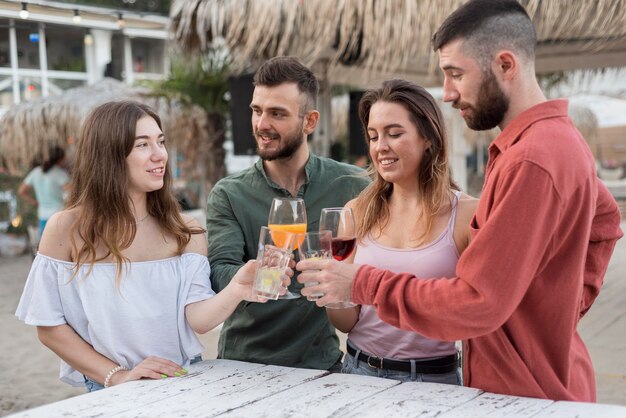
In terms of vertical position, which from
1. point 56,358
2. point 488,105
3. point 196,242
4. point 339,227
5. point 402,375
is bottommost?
point 56,358

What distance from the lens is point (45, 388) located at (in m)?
4.96

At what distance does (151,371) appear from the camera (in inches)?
84.4

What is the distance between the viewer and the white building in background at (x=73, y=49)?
37.6 ft

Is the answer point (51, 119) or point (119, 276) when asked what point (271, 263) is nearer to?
point (119, 276)

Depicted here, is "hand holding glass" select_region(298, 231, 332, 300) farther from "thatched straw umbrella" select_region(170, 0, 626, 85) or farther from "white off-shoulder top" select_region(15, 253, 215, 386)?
"thatched straw umbrella" select_region(170, 0, 626, 85)

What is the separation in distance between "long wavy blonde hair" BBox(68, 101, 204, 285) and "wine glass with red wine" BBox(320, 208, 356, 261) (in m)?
0.61

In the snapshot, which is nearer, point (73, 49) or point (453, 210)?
point (453, 210)

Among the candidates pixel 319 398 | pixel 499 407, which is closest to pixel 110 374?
pixel 319 398

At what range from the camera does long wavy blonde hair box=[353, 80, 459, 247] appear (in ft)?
7.51

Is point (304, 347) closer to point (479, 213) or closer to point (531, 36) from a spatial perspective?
point (479, 213)

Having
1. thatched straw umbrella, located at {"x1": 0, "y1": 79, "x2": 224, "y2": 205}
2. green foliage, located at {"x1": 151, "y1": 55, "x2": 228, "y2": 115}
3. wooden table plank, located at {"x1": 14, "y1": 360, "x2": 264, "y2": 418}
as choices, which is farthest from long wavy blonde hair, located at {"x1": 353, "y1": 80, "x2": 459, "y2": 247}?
thatched straw umbrella, located at {"x1": 0, "y1": 79, "x2": 224, "y2": 205}

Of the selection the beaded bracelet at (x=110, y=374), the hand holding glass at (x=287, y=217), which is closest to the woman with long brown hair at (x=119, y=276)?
the beaded bracelet at (x=110, y=374)

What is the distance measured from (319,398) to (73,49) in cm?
1684

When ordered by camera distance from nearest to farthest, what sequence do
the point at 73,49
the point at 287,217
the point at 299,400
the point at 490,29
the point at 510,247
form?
the point at 510,247, the point at 490,29, the point at 299,400, the point at 287,217, the point at 73,49
